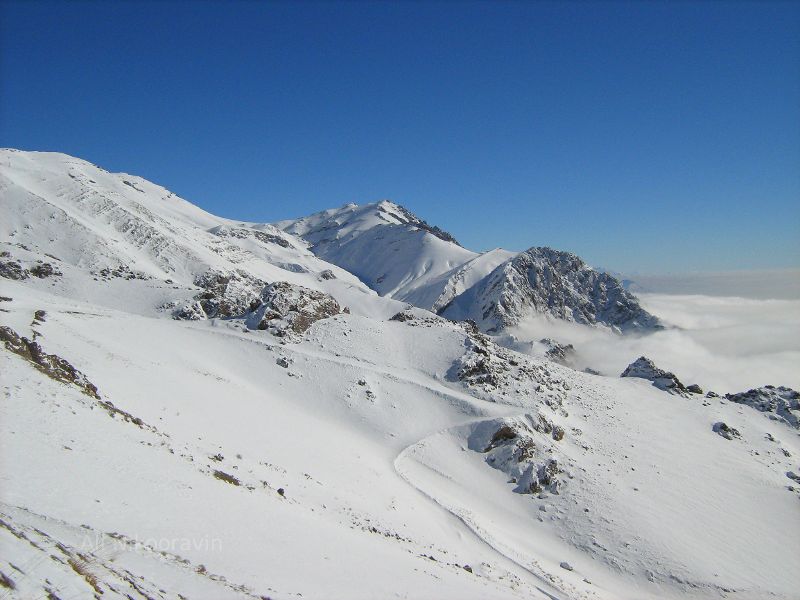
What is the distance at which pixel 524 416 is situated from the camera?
4388 cm

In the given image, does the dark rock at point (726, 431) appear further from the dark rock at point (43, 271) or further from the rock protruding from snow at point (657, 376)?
the dark rock at point (43, 271)

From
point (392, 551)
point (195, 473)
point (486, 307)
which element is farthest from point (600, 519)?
point (486, 307)

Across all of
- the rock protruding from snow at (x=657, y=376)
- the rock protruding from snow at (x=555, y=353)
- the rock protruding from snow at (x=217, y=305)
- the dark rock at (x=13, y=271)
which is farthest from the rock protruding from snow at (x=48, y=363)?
the rock protruding from snow at (x=555, y=353)

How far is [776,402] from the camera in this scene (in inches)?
2628

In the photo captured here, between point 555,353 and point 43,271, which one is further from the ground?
point 555,353

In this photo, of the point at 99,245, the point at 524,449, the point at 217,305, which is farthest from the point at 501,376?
the point at 99,245

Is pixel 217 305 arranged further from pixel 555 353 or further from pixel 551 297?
pixel 551 297

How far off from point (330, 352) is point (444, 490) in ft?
69.9

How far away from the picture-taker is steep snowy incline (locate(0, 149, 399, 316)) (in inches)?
2603

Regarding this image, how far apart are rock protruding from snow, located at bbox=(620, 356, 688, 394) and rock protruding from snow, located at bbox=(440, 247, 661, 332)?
340 ft

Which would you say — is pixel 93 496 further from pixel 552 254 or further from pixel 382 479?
pixel 552 254

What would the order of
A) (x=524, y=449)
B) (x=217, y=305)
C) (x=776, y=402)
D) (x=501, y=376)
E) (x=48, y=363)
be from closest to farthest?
(x=48, y=363), (x=524, y=449), (x=501, y=376), (x=217, y=305), (x=776, y=402)

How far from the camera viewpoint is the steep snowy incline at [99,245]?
66125mm

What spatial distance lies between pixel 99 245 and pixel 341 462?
82003 millimetres
